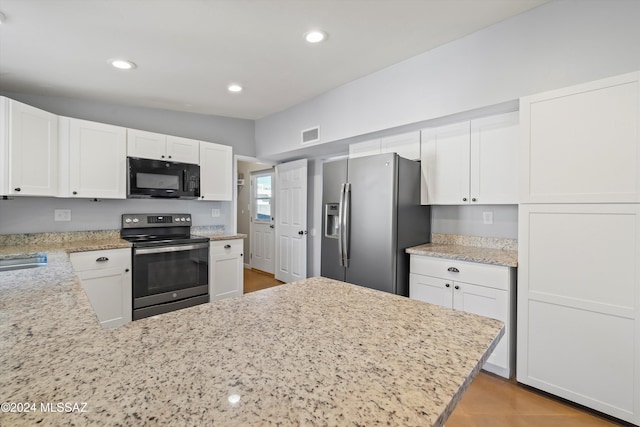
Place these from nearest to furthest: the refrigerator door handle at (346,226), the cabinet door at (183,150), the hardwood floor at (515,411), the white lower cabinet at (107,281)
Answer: the hardwood floor at (515,411) < the white lower cabinet at (107,281) < the refrigerator door handle at (346,226) < the cabinet door at (183,150)

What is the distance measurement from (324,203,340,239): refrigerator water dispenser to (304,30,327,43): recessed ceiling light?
143 cm

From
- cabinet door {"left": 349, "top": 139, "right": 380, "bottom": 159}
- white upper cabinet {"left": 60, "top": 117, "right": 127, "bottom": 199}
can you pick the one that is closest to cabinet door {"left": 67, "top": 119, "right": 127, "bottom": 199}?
white upper cabinet {"left": 60, "top": 117, "right": 127, "bottom": 199}

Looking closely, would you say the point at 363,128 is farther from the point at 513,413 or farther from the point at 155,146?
the point at 513,413

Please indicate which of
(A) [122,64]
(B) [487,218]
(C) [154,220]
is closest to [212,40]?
(A) [122,64]

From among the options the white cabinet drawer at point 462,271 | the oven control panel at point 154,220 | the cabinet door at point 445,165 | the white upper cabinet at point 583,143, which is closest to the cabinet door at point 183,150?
the oven control panel at point 154,220

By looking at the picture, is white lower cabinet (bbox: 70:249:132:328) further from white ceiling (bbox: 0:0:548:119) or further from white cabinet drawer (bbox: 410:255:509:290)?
white cabinet drawer (bbox: 410:255:509:290)

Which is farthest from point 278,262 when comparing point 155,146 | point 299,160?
point 155,146

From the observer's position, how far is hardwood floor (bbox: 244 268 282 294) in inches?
179

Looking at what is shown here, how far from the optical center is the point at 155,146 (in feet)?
10.9

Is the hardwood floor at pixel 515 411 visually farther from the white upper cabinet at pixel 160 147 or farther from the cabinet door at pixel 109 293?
the white upper cabinet at pixel 160 147

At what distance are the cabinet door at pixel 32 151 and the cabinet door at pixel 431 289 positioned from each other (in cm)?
339

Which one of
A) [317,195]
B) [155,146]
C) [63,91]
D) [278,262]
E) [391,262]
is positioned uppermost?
[63,91]

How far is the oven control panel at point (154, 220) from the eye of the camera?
11.3 feet

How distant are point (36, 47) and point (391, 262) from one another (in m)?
3.26
